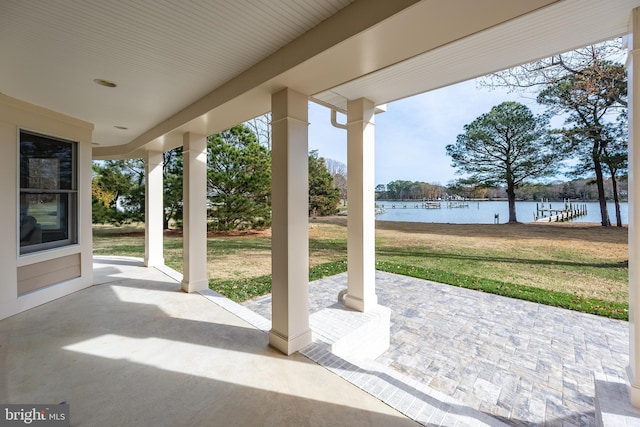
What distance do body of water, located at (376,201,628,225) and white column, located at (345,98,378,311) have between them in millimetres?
11447

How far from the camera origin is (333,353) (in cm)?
270

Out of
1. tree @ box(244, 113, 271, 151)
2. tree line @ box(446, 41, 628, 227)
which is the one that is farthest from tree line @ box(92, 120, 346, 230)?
tree line @ box(446, 41, 628, 227)

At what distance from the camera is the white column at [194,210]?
14.0ft

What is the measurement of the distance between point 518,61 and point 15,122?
5827 mm

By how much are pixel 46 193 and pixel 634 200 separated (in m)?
6.39

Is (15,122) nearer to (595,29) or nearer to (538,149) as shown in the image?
(595,29)

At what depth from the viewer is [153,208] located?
5.93 metres

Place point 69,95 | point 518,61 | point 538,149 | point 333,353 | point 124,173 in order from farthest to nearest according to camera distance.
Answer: point 124,173 < point 538,149 < point 69,95 < point 333,353 < point 518,61

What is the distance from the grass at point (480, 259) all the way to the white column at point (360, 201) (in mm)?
2388

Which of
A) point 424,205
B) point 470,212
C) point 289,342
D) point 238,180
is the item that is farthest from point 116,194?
point 470,212

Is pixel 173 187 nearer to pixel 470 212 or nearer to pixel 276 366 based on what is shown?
pixel 276 366

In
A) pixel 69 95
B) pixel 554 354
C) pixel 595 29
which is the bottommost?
pixel 554 354

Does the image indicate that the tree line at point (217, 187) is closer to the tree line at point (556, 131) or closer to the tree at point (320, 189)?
the tree at point (320, 189)

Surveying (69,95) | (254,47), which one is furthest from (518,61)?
(69,95)
